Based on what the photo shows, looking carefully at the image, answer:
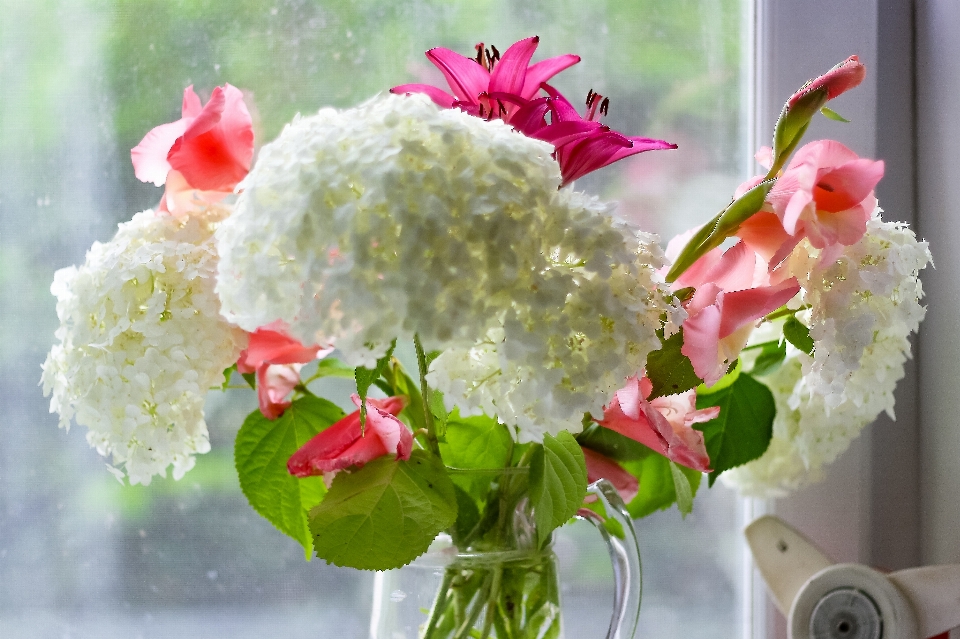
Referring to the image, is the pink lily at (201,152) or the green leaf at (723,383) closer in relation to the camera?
the pink lily at (201,152)

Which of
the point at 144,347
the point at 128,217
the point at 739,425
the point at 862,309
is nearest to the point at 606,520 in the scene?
the point at 739,425

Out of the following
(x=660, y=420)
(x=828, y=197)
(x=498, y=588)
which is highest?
(x=828, y=197)

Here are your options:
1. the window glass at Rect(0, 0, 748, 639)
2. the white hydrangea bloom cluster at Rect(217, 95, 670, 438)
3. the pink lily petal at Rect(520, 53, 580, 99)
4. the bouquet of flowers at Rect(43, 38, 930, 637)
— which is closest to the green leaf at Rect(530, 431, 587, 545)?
the bouquet of flowers at Rect(43, 38, 930, 637)

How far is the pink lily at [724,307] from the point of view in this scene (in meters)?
0.50

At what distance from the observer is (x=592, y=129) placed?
52 centimetres

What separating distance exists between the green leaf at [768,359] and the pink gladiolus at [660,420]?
12 centimetres

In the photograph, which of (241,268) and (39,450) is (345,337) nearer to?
(241,268)

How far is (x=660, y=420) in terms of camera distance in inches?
20.5

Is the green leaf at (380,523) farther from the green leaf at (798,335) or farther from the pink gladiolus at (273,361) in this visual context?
the green leaf at (798,335)

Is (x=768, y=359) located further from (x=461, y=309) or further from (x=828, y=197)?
(x=461, y=309)

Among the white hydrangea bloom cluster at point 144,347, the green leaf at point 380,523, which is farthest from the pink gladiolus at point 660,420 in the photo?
the white hydrangea bloom cluster at point 144,347

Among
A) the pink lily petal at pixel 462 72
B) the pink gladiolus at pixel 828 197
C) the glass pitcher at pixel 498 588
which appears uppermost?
the pink lily petal at pixel 462 72

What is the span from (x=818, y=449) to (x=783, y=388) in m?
0.06

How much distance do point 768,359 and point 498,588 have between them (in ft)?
0.95
